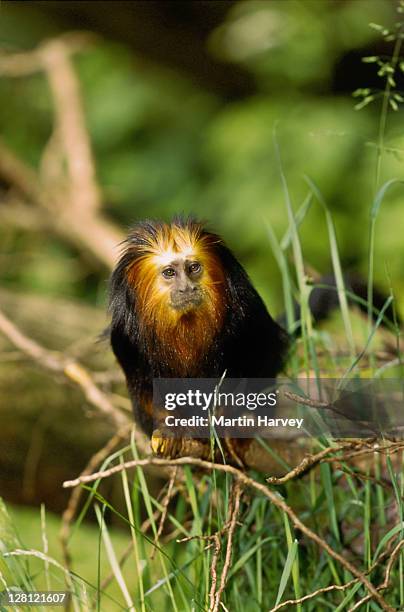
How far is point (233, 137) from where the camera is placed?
3332 millimetres

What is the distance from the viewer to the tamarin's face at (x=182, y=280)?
1.03 m

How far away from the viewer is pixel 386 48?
2.18m

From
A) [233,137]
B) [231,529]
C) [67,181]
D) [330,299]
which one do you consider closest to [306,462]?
[231,529]

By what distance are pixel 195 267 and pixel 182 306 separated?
53 mm

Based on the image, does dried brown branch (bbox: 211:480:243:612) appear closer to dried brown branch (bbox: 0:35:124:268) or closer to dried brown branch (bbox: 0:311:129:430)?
dried brown branch (bbox: 0:311:129:430)

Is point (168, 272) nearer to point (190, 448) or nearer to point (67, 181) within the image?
point (190, 448)

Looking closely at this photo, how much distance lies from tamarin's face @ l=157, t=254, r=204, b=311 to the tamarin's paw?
229mm

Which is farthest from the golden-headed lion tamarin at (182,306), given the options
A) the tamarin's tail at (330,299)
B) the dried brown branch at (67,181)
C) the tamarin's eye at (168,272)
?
the dried brown branch at (67,181)

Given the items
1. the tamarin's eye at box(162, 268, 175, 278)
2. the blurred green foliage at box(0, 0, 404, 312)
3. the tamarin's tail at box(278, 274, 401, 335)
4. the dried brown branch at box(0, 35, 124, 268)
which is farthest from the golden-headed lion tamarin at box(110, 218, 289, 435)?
the dried brown branch at box(0, 35, 124, 268)

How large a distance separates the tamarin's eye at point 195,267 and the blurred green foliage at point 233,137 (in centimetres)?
108

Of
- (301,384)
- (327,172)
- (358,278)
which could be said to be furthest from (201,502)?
(327,172)

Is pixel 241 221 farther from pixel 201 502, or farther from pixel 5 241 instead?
pixel 201 502

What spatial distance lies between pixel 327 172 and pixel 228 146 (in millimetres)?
593

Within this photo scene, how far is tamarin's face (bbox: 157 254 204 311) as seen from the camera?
1.03 meters
